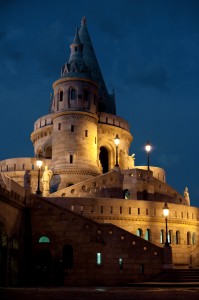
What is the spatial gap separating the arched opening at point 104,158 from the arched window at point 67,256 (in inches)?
916

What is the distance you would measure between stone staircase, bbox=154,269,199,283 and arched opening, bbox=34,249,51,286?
20.5ft

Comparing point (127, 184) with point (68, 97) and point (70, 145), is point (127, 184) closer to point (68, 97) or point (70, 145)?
point (70, 145)

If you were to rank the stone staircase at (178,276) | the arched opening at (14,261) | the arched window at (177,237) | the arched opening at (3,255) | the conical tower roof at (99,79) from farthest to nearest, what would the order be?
1. the conical tower roof at (99,79)
2. the arched window at (177,237)
3. the stone staircase at (178,276)
4. the arched opening at (14,261)
5. the arched opening at (3,255)

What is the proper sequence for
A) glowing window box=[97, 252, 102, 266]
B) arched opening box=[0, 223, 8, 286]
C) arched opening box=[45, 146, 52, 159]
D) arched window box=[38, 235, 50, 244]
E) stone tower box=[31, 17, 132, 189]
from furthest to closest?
arched opening box=[45, 146, 52, 159] → stone tower box=[31, 17, 132, 189] → arched window box=[38, 235, 50, 244] → glowing window box=[97, 252, 102, 266] → arched opening box=[0, 223, 8, 286]

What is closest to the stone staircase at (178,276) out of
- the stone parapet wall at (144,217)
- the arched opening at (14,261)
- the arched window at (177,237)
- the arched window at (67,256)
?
the arched window at (67,256)

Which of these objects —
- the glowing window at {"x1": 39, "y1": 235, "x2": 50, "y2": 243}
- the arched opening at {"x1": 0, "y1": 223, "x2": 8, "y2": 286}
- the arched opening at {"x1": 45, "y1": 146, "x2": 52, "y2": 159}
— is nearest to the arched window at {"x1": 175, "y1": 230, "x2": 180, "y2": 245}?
the glowing window at {"x1": 39, "y1": 235, "x2": 50, "y2": 243}

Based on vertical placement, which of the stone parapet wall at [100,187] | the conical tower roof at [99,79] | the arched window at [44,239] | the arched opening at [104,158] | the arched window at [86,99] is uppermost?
the conical tower roof at [99,79]

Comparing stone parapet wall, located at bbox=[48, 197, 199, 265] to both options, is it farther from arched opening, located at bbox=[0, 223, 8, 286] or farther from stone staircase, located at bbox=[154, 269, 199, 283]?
arched opening, located at bbox=[0, 223, 8, 286]

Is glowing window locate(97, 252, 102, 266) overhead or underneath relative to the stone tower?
underneath

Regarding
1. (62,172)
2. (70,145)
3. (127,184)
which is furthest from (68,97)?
(127,184)

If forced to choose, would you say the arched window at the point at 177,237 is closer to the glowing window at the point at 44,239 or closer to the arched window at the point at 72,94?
the glowing window at the point at 44,239

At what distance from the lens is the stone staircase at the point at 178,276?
2633 centimetres

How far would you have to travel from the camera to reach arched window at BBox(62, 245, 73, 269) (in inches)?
1061

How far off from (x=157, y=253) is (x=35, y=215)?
299 inches
